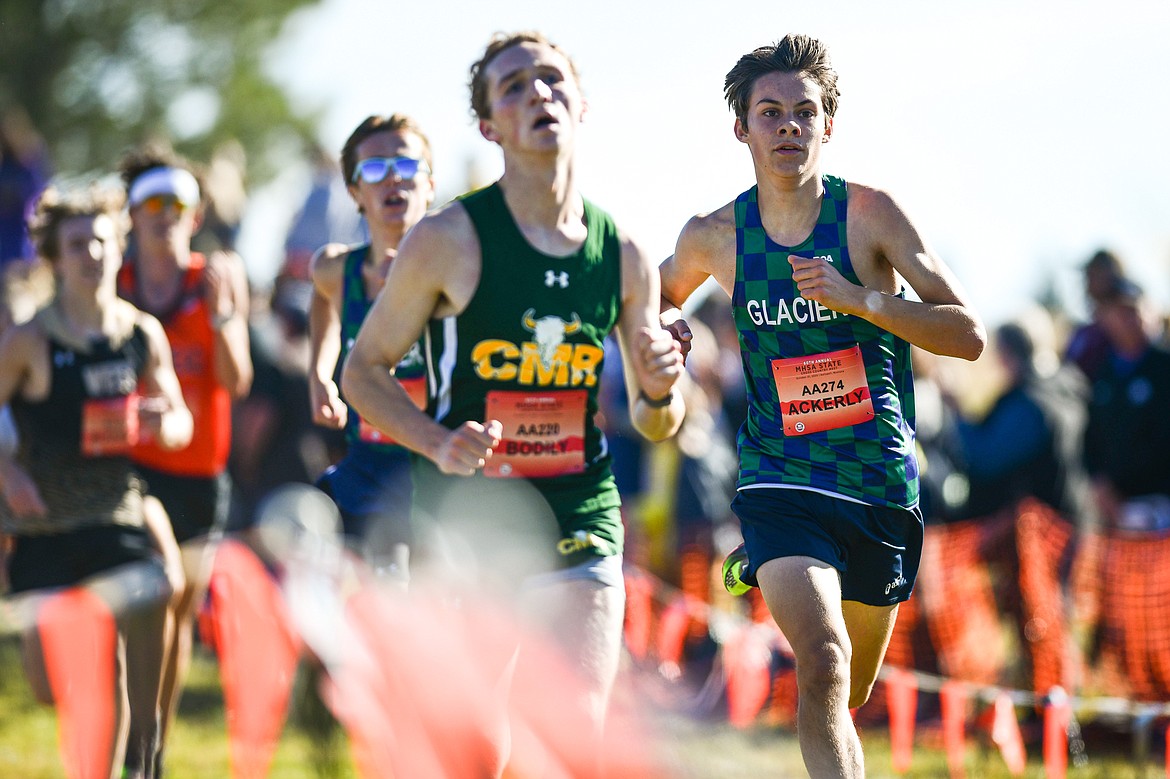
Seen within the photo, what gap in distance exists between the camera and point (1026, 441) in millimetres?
8273

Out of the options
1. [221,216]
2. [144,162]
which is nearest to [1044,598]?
[144,162]

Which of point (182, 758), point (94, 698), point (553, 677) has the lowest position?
point (182, 758)

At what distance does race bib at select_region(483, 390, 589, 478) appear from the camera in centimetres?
413

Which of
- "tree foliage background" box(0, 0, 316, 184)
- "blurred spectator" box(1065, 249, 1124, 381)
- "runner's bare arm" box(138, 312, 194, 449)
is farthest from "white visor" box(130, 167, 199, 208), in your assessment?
"tree foliage background" box(0, 0, 316, 184)

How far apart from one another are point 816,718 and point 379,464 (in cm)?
220

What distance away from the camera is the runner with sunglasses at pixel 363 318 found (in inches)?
209

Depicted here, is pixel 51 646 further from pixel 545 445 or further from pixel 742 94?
pixel 742 94

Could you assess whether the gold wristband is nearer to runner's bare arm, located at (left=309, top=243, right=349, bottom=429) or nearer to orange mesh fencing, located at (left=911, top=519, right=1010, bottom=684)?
runner's bare arm, located at (left=309, top=243, right=349, bottom=429)

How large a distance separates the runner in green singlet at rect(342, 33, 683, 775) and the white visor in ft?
9.11

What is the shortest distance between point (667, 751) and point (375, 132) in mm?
3336

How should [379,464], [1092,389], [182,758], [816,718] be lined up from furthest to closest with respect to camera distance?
1. [1092,389]
2. [182,758]
3. [379,464]
4. [816,718]

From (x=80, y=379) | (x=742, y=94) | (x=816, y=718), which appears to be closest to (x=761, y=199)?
(x=742, y=94)

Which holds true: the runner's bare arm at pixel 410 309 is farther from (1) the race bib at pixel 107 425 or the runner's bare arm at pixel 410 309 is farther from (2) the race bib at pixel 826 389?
(1) the race bib at pixel 107 425

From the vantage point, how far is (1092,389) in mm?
8430
